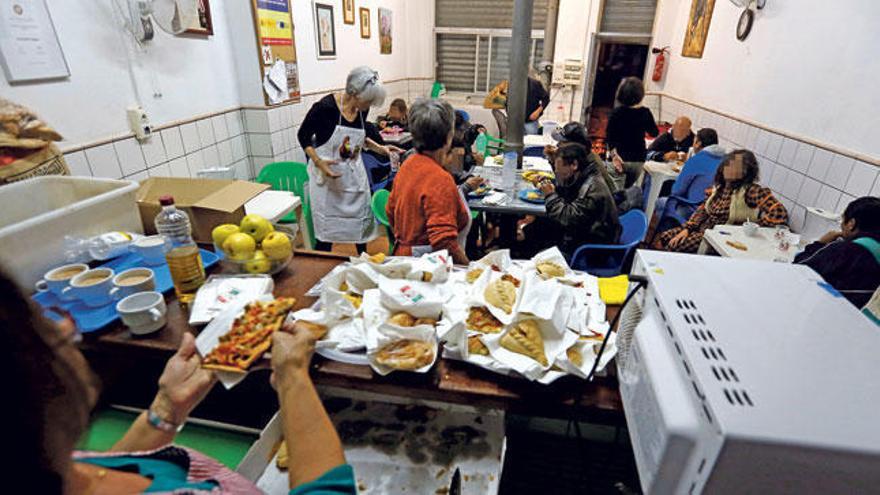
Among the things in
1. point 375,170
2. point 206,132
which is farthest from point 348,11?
point 206,132

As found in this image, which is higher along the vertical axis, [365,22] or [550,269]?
[365,22]

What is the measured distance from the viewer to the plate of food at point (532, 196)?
9.76 feet

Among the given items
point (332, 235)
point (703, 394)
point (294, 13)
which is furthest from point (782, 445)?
point (294, 13)

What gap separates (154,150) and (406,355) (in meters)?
2.36

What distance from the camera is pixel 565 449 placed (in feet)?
4.16

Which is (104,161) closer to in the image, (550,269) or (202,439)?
(202,439)

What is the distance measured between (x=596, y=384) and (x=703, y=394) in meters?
0.45

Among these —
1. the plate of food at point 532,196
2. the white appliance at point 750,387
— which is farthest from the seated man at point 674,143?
the white appliance at point 750,387

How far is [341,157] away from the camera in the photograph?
3012mm

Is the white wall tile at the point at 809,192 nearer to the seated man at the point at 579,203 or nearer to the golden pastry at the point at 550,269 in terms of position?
the seated man at the point at 579,203

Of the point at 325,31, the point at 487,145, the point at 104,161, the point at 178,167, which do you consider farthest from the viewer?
the point at 487,145

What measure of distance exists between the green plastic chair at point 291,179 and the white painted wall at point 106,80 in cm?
63

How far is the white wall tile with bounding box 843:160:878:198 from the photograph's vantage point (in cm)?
242

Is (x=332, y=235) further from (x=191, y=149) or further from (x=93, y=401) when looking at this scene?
(x=93, y=401)
